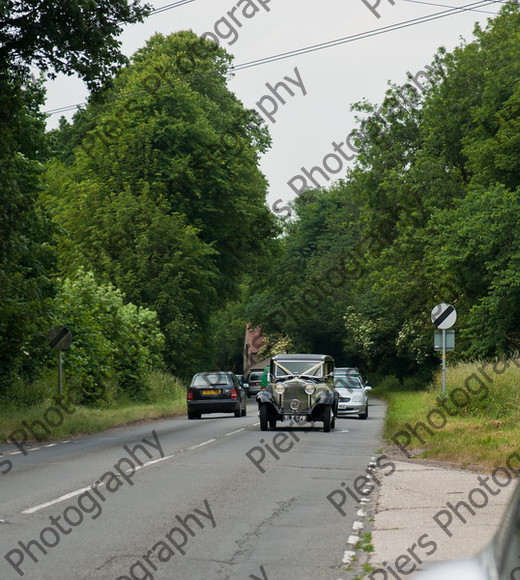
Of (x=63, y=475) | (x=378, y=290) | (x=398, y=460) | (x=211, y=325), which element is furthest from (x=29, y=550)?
(x=211, y=325)

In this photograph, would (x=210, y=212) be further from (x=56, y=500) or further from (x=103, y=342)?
(x=56, y=500)

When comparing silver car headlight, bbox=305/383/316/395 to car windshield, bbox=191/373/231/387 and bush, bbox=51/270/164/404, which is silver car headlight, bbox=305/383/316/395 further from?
car windshield, bbox=191/373/231/387

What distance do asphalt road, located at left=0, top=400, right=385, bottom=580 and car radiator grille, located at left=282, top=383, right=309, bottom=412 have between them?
17.4 feet

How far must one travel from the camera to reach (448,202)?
48.1m

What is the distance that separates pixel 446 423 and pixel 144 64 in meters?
36.9

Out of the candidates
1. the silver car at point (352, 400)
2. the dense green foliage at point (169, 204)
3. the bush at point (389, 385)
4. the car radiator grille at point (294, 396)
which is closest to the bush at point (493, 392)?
the car radiator grille at point (294, 396)

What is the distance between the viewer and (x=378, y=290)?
50.4m

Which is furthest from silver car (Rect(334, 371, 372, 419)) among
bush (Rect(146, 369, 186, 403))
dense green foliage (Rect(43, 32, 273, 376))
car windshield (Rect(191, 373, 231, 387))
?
dense green foliage (Rect(43, 32, 273, 376))

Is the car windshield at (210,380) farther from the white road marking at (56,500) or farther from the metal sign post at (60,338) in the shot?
the white road marking at (56,500)

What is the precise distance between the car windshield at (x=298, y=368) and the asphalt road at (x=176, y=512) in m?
6.66

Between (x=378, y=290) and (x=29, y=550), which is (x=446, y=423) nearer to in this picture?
(x=29, y=550)

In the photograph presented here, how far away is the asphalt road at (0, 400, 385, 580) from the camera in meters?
8.17

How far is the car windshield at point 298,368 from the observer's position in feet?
91.6

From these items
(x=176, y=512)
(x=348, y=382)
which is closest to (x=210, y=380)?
(x=348, y=382)
